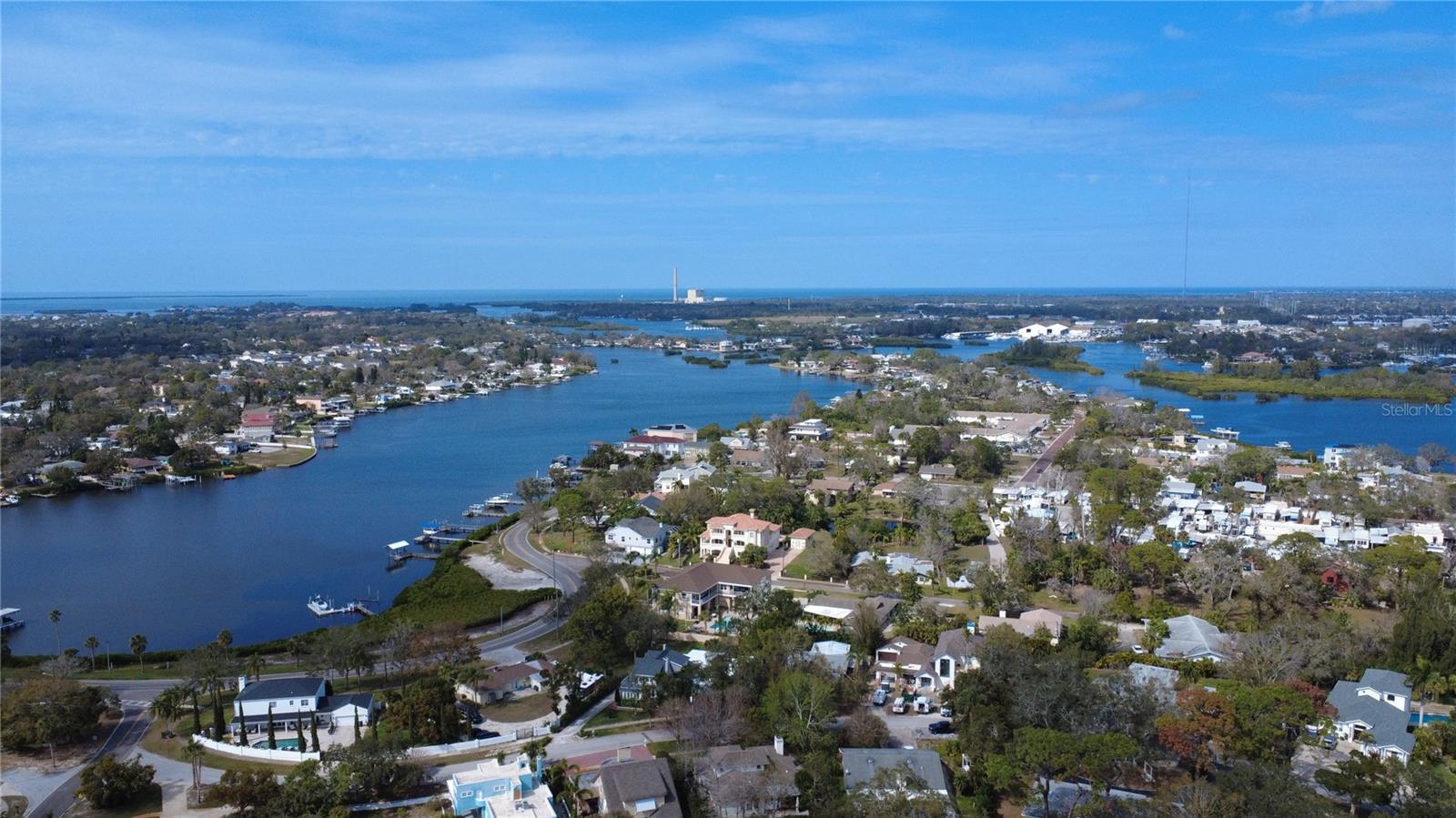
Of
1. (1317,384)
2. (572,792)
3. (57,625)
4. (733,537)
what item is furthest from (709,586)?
(1317,384)

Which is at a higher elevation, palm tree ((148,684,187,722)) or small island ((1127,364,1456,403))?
small island ((1127,364,1456,403))

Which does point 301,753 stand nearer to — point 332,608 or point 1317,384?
point 332,608

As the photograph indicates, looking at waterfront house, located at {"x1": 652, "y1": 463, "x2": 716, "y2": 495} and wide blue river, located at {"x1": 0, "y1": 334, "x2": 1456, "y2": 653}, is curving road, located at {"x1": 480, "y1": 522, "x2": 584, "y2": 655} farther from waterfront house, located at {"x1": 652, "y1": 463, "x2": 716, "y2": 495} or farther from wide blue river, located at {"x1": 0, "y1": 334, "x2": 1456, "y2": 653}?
waterfront house, located at {"x1": 652, "y1": 463, "x2": 716, "y2": 495}

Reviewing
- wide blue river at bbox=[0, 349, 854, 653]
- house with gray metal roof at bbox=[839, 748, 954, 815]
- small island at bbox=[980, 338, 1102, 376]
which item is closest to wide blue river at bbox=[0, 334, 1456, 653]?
wide blue river at bbox=[0, 349, 854, 653]

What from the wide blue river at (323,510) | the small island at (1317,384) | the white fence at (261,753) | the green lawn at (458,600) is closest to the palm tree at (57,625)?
the wide blue river at (323,510)

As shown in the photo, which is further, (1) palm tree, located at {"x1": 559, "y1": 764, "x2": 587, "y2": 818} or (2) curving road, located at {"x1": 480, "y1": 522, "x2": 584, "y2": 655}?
(2) curving road, located at {"x1": 480, "y1": 522, "x2": 584, "y2": 655}

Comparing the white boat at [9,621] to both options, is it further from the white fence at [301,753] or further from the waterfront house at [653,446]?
the waterfront house at [653,446]
